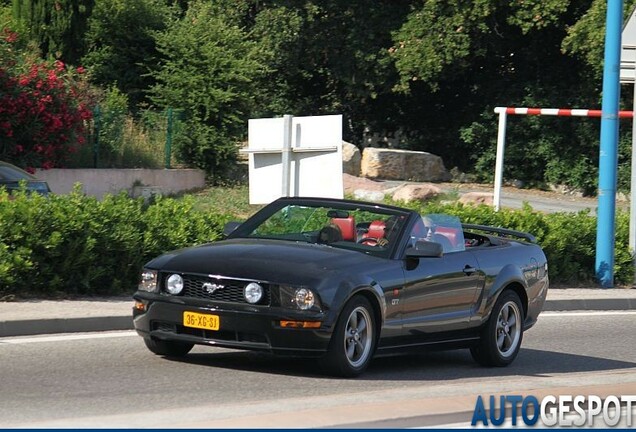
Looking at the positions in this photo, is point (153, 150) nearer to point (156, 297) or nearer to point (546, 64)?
point (546, 64)

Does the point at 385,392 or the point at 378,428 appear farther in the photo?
the point at 385,392

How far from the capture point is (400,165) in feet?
114

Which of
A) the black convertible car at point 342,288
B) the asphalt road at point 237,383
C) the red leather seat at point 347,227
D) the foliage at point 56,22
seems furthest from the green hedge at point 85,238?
the foliage at point 56,22

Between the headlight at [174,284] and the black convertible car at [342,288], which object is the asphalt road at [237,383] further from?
the headlight at [174,284]

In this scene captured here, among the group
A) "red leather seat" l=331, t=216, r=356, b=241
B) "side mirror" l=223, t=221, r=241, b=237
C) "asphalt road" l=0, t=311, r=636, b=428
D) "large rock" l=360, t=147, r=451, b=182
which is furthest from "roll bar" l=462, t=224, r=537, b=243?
"large rock" l=360, t=147, r=451, b=182

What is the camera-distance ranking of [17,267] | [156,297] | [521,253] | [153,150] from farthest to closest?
[153,150] < [17,267] < [521,253] < [156,297]

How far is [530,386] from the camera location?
33.5ft

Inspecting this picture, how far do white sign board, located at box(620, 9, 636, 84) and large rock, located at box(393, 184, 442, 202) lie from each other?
8.46 metres

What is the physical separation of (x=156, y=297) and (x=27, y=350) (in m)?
1.71

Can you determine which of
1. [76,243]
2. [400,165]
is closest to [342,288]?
[76,243]

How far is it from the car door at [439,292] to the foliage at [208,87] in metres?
19.9

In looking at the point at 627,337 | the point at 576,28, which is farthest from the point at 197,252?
the point at 576,28

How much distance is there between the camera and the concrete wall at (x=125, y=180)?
27609 millimetres

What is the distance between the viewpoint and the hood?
972 centimetres
